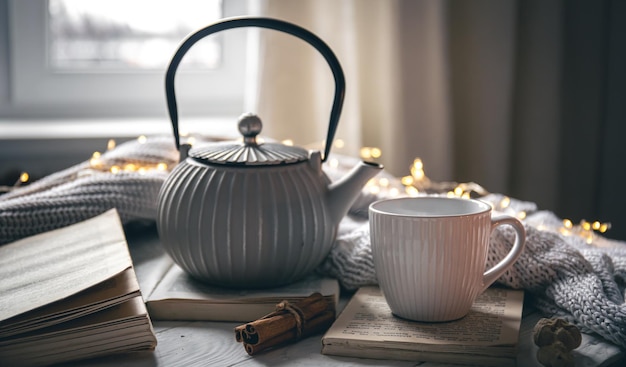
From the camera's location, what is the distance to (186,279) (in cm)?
77

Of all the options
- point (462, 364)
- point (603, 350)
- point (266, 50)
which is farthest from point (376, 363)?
point (266, 50)

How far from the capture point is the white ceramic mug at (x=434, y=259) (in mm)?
616

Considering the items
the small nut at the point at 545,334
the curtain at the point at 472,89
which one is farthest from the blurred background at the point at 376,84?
the small nut at the point at 545,334

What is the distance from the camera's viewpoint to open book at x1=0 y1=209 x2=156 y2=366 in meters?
0.58

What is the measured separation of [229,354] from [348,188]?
0.76 ft

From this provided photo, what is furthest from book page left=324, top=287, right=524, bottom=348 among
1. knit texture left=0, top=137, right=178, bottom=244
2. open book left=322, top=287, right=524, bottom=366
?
knit texture left=0, top=137, right=178, bottom=244

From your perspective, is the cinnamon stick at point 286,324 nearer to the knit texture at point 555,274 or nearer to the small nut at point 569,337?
the knit texture at point 555,274

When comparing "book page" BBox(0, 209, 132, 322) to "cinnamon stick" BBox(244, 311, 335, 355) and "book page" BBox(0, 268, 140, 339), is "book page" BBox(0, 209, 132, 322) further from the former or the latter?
"cinnamon stick" BBox(244, 311, 335, 355)

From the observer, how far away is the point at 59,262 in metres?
0.71

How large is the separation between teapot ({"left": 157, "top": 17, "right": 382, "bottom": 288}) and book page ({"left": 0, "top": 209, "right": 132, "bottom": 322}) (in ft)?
0.24

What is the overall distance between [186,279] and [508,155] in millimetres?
1046

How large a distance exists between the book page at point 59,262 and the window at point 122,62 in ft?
3.33

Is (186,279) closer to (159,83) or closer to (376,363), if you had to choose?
(376,363)

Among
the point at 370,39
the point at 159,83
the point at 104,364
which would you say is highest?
the point at 370,39
